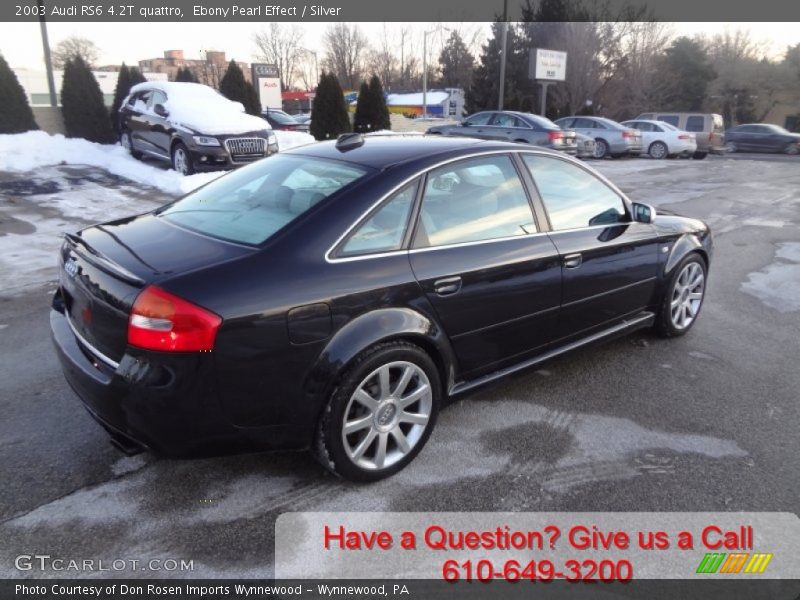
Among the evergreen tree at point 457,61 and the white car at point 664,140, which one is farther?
the evergreen tree at point 457,61

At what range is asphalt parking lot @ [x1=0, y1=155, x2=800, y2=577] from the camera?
2.65 m

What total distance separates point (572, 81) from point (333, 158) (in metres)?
42.0

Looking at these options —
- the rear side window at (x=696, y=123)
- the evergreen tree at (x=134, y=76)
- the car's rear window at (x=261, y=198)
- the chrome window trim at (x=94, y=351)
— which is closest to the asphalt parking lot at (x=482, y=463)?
the chrome window trim at (x=94, y=351)

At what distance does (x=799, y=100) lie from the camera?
45094 mm

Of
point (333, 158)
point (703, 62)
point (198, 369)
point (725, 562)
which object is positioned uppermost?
point (703, 62)

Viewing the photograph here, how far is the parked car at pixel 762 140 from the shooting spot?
26953 mm

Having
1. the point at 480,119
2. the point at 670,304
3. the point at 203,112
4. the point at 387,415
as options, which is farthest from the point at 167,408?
the point at 480,119

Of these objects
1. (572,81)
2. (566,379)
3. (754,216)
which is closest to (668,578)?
(566,379)

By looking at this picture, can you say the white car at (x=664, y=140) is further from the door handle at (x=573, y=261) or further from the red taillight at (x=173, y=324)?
the red taillight at (x=173, y=324)

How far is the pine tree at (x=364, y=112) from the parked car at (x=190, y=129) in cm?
777

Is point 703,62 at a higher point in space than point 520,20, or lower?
lower

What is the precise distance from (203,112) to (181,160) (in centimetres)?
110

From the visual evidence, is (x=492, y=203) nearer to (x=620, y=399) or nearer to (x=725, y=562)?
(x=620, y=399)

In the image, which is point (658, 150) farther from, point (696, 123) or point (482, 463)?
point (482, 463)
